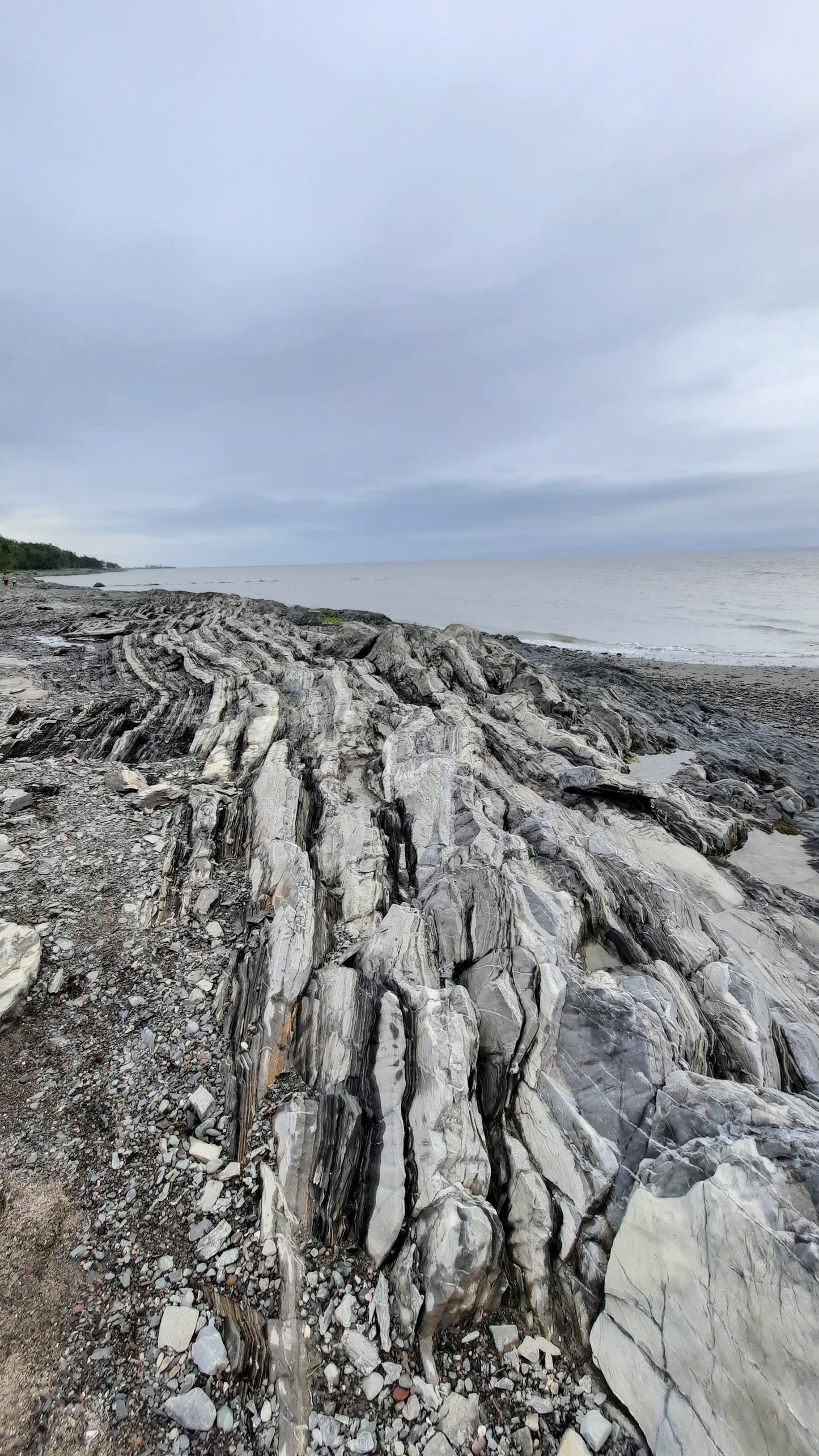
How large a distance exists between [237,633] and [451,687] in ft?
52.4

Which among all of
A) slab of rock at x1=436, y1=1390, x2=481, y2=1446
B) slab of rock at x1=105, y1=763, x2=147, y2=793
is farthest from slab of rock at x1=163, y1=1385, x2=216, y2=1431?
slab of rock at x1=105, y1=763, x2=147, y2=793

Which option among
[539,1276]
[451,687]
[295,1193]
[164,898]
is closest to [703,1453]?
[539,1276]

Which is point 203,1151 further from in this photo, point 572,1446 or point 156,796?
point 156,796

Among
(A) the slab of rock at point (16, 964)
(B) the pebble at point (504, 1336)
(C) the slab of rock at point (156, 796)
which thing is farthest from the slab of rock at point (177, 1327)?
(C) the slab of rock at point (156, 796)

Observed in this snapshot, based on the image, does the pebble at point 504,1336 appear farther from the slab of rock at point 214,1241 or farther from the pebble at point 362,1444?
the slab of rock at point 214,1241

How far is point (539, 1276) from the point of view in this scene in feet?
15.4

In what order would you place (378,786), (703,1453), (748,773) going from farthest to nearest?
(748,773) → (378,786) → (703,1453)

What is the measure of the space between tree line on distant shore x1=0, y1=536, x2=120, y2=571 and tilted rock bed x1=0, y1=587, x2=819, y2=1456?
12906 cm

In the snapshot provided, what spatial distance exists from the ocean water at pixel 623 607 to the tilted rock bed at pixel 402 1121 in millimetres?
39560

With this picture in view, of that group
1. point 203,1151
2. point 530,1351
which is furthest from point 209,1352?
point 530,1351

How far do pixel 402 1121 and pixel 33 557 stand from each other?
165639 millimetres

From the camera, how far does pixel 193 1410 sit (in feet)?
12.9

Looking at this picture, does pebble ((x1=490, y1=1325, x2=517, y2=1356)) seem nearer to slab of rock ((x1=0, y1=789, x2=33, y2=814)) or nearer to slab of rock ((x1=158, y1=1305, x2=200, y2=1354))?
slab of rock ((x1=158, y1=1305, x2=200, y2=1354))

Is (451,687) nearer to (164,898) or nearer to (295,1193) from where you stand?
(164,898)
